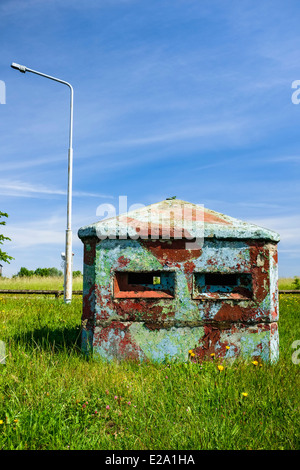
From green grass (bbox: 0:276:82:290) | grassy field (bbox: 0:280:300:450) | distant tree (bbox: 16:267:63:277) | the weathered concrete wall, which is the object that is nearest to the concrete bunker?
the weathered concrete wall

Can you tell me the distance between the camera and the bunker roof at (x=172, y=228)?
12.6ft

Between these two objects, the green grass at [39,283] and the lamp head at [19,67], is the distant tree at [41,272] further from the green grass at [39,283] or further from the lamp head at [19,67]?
the lamp head at [19,67]

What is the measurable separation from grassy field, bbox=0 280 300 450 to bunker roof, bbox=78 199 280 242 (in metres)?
1.21

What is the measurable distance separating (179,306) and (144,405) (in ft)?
4.17

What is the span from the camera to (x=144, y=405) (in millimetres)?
2688

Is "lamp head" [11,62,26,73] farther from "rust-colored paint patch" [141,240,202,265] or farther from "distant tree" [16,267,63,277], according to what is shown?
"distant tree" [16,267,63,277]

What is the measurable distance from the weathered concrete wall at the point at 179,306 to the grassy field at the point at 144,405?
0.64 ft

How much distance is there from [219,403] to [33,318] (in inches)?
159

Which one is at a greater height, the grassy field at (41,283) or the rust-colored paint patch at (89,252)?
the rust-colored paint patch at (89,252)

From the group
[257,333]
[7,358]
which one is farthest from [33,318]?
[257,333]

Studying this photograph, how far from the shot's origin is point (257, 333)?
389cm

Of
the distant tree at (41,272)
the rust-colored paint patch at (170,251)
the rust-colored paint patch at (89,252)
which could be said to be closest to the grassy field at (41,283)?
the distant tree at (41,272)

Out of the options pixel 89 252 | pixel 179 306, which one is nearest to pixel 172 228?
pixel 179 306

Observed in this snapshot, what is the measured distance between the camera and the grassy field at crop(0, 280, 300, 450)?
233 centimetres
